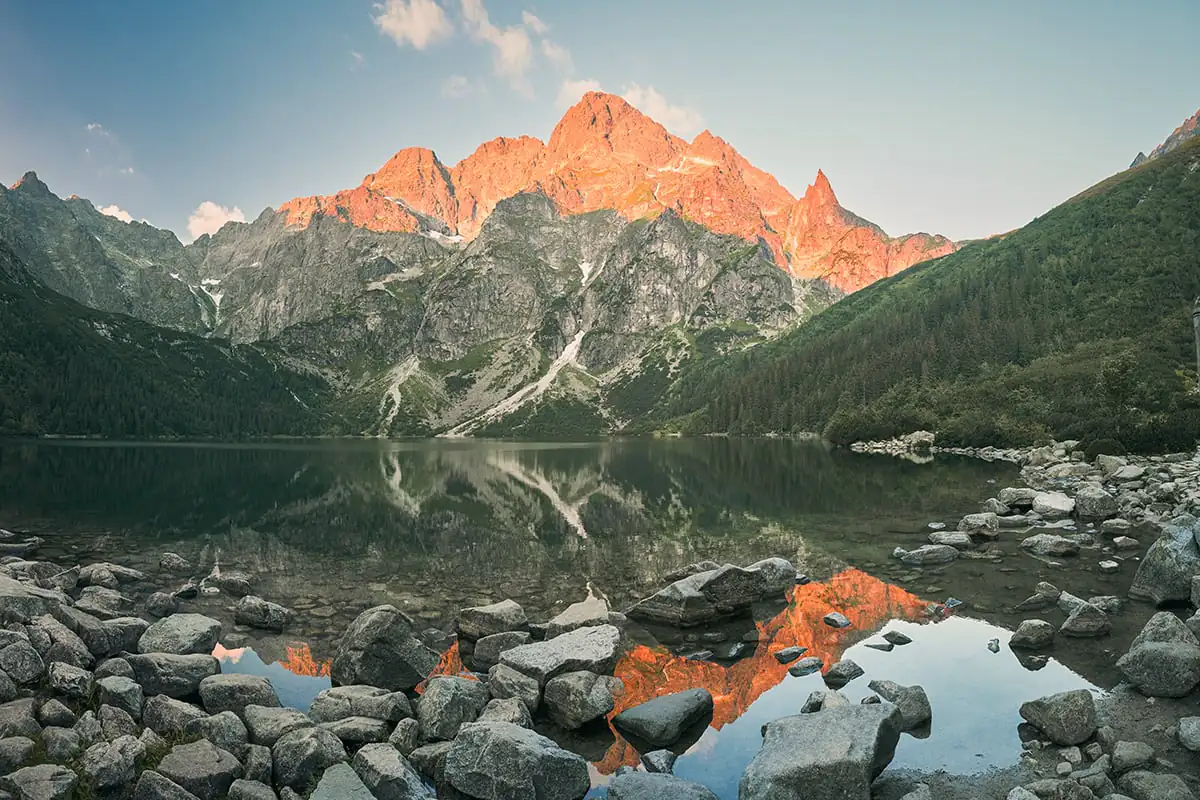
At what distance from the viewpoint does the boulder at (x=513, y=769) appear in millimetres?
10477

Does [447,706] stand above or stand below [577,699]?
above

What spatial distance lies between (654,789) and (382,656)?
9031 mm

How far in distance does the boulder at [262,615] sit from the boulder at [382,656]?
18.7 ft

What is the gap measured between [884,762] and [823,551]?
2025 cm

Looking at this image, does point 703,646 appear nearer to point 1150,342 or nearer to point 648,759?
point 648,759

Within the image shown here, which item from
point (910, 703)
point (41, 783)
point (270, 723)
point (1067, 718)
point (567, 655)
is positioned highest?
point (41, 783)

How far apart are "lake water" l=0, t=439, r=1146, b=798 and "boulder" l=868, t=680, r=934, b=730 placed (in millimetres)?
373

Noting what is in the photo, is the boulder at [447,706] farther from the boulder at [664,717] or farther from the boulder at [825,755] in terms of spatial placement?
the boulder at [825,755]

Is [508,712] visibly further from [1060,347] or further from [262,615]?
[1060,347]

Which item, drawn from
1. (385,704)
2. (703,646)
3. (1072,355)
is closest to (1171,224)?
(1072,355)

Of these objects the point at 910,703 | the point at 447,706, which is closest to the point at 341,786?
the point at 447,706

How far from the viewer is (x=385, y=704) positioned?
45.2ft

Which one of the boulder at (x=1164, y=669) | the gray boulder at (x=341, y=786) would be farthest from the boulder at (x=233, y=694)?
the boulder at (x=1164, y=669)

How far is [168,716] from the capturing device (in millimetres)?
12453
